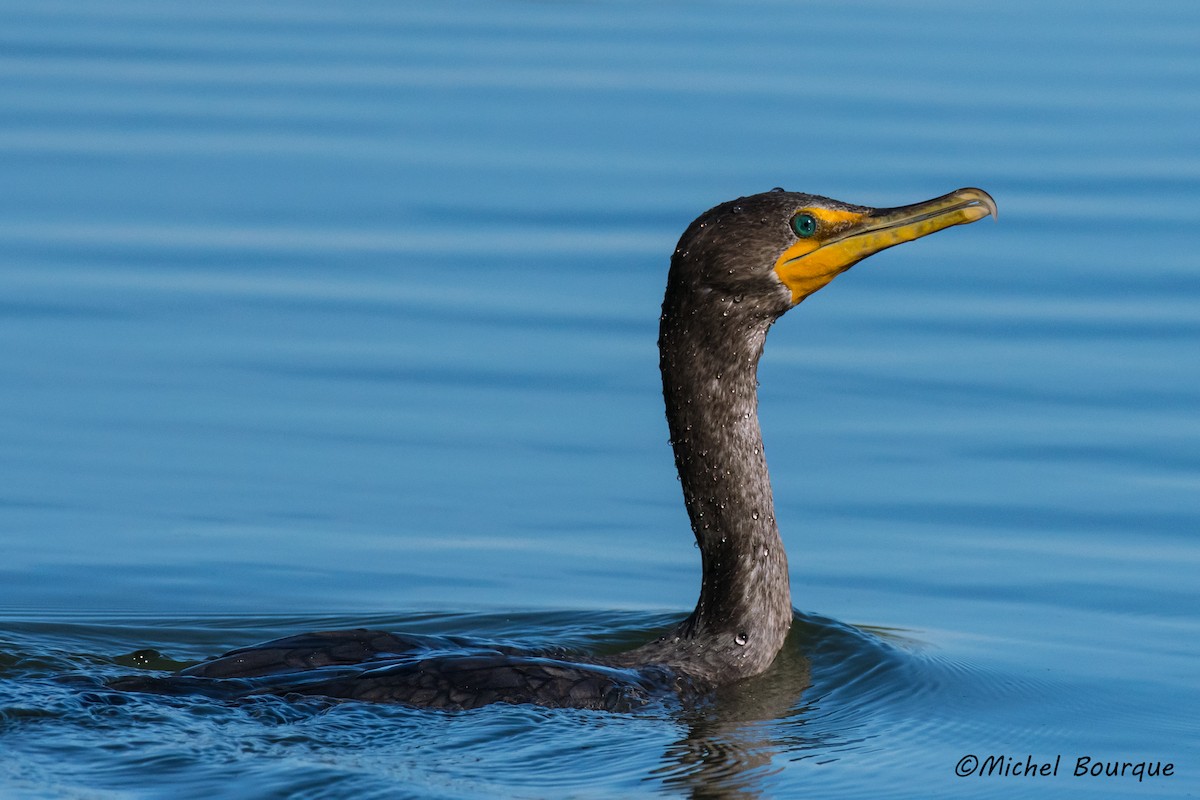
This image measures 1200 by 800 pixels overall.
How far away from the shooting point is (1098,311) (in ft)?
37.1

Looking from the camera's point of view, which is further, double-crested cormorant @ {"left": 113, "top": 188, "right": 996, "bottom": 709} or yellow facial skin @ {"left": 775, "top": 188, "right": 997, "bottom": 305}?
yellow facial skin @ {"left": 775, "top": 188, "right": 997, "bottom": 305}

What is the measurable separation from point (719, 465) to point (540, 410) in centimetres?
232

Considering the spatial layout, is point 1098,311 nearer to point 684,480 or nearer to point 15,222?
point 684,480

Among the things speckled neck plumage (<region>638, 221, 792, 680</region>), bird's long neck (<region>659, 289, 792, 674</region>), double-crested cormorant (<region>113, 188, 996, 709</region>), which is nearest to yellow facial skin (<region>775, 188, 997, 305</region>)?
double-crested cormorant (<region>113, 188, 996, 709</region>)

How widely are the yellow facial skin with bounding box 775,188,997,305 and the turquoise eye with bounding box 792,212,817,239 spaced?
0.04 ft

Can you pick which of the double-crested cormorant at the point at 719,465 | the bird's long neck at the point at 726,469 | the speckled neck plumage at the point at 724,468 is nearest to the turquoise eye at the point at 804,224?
the double-crested cormorant at the point at 719,465

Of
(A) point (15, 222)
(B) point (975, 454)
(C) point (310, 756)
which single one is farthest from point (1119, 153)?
(C) point (310, 756)

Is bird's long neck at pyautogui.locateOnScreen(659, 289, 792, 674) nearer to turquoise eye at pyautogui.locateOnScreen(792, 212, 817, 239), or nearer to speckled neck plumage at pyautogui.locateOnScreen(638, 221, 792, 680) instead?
speckled neck plumage at pyautogui.locateOnScreen(638, 221, 792, 680)

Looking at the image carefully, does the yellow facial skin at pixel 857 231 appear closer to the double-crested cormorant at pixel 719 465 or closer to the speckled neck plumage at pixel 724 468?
the double-crested cormorant at pixel 719 465

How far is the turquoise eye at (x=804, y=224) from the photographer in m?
→ 7.81

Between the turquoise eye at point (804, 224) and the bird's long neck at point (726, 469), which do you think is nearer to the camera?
the turquoise eye at point (804, 224)

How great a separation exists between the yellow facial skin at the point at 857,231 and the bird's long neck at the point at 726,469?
0.73ft

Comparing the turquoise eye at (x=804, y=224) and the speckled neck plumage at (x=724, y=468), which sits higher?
the turquoise eye at (x=804, y=224)

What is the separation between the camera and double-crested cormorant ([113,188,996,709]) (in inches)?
282
